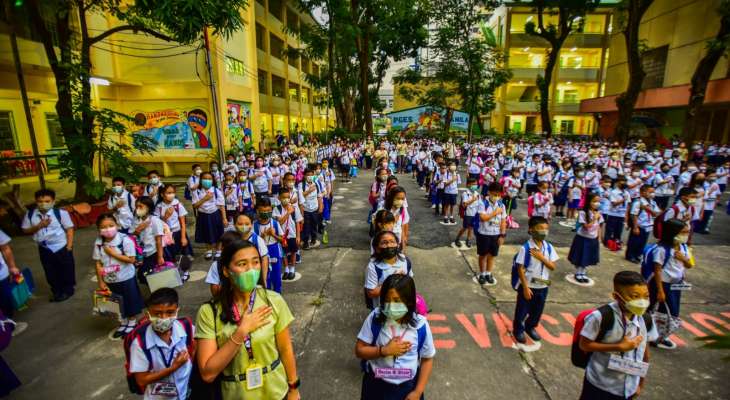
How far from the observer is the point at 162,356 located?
2521 mm

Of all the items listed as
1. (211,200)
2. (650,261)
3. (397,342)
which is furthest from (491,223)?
(211,200)

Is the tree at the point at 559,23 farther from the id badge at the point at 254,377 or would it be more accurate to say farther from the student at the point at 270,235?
the id badge at the point at 254,377

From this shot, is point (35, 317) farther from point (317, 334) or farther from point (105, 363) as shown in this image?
point (317, 334)

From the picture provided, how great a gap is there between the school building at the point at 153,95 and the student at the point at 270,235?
299 inches

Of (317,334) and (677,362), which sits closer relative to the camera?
(677,362)

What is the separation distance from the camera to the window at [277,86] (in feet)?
95.9

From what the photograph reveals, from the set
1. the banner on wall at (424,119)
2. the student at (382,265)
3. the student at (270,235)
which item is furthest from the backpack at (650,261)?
the banner on wall at (424,119)

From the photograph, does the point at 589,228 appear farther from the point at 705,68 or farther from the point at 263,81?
the point at 263,81

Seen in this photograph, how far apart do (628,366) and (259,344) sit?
8.71 ft

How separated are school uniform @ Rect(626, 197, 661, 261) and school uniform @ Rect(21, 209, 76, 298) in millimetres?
10020

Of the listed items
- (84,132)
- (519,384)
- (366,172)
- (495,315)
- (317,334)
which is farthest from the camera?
(366,172)

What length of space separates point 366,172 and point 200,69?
32.0ft

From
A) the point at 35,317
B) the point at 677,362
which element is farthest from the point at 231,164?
the point at 677,362

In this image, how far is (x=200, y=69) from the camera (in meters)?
15.8
